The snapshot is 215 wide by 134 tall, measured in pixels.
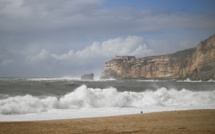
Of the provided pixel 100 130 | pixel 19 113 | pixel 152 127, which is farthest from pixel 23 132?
pixel 19 113

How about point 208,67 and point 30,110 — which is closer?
point 30,110

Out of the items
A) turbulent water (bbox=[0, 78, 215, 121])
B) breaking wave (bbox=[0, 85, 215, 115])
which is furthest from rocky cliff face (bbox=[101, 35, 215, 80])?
turbulent water (bbox=[0, 78, 215, 121])

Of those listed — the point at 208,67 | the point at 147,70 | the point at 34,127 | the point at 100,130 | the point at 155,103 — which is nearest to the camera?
the point at 100,130

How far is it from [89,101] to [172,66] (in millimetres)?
107930

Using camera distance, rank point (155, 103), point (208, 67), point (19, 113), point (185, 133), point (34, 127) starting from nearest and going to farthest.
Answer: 1. point (185, 133)
2. point (34, 127)
3. point (19, 113)
4. point (155, 103)
5. point (208, 67)

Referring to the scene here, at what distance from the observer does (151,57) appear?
13012 centimetres

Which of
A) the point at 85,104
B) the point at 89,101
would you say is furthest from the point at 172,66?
the point at 85,104

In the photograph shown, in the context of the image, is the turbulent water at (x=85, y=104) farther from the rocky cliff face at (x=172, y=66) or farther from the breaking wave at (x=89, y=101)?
the rocky cliff face at (x=172, y=66)

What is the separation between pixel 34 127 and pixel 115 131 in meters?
2.97

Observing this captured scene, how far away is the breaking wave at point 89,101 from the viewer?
514 inches

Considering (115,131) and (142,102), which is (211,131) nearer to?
(115,131)

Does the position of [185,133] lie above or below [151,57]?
below

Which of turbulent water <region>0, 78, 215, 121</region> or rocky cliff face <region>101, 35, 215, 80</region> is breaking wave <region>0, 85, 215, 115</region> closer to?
turbulent water <region>0, 78, 215, 121</region>

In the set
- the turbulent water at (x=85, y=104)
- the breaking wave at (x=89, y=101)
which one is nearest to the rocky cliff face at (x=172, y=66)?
the breaking wave at (x=89, y=101)
